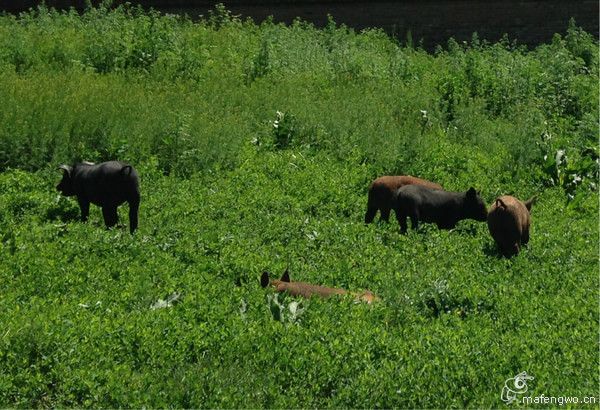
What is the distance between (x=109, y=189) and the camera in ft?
40.0

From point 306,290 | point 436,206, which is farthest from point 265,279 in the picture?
point 436,206

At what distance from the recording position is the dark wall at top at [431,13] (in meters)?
25.8

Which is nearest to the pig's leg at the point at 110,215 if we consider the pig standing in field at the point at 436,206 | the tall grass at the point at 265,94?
the tall grass at the point at 265,94

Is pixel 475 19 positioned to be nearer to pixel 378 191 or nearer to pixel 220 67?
pixel 220 67

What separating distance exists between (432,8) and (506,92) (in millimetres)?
6961

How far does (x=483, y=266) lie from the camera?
1153 centimetres

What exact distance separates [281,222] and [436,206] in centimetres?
194

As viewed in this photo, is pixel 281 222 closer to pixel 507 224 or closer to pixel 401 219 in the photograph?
pixel 401 219

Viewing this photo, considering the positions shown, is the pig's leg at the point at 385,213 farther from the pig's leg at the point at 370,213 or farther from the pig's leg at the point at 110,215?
the pig's leg at the point at 110,215

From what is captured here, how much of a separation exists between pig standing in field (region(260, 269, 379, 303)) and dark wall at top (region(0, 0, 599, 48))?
16189 mm

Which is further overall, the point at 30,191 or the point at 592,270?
the point at 30,191

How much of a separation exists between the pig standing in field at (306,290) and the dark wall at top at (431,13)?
16.2 metres

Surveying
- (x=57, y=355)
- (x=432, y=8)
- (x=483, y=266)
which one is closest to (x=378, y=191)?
(x=483, y=266)

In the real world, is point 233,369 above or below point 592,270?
above
